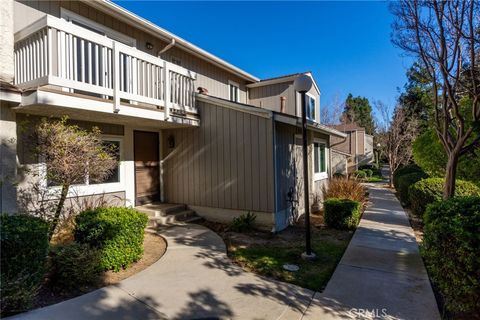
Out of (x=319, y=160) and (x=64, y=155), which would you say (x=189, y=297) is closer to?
(x=64, y=155)

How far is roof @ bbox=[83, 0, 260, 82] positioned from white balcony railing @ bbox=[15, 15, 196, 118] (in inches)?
79.7

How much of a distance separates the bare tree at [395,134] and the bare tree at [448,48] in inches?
615

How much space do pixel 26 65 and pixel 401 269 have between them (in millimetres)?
7895

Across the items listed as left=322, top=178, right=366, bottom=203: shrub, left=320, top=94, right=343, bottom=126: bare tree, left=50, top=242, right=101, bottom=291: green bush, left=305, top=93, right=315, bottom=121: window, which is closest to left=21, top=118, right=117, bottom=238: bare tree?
left=50, top=242, right=101, bottom=291: green bush

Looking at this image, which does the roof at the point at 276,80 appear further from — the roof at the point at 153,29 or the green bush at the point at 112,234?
the green bush at the point at 112,234

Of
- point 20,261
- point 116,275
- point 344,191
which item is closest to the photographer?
point 20,261

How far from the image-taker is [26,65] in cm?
504

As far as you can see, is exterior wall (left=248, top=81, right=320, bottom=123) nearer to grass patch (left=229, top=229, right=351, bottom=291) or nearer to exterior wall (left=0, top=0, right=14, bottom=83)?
grass patch (left=229, top=229, right=351, bottom=291)

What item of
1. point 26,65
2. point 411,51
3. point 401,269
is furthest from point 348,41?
point 26,65

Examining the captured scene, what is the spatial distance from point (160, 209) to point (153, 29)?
5540 millimetres

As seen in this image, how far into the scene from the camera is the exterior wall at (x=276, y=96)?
43.2 ft

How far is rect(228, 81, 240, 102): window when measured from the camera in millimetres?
12594

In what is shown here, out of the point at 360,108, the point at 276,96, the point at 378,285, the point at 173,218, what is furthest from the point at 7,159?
the point at 360,108

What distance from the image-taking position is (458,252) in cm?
309
